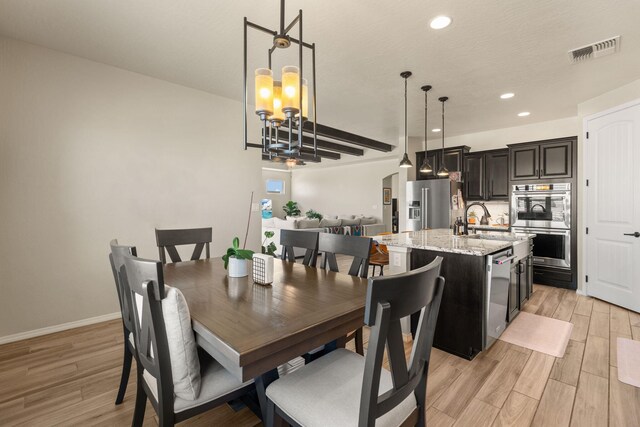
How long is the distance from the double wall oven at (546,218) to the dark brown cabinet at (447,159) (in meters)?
1.18

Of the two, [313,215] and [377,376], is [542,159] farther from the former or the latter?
[313,215]

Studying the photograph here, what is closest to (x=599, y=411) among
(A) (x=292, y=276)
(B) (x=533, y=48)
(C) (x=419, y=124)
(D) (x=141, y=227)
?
(A) (x=292, y=276)

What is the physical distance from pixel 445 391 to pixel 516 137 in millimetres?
5311

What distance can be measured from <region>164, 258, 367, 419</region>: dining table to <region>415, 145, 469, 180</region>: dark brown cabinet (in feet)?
15.5

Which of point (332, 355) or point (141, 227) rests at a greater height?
point (141, 227)

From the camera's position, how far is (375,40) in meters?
2.74

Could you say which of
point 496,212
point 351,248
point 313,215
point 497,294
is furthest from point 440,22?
point 313,215

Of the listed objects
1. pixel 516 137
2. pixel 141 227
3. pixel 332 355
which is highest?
pixel 516 137

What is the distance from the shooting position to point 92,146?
124 inches

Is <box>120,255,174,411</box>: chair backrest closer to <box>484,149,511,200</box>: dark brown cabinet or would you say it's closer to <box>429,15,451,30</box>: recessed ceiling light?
<box>429,15,451,30</box>: recessed ceiling light

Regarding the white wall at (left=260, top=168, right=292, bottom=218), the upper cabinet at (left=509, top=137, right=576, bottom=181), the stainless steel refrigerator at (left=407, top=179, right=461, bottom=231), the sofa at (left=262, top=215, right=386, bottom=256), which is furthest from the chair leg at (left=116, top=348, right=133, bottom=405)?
the white wall at (left=260, top=168, right=292, bottom=218)

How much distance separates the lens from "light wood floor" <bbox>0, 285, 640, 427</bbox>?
1769mm

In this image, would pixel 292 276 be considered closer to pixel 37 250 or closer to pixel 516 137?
pixel 37 250

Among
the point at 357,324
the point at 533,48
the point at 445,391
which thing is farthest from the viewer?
the point at 533,48
